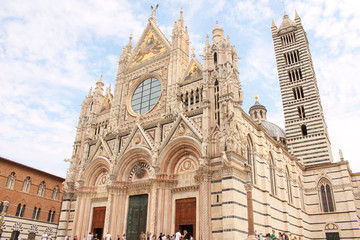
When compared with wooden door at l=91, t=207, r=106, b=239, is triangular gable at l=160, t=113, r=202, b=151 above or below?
above

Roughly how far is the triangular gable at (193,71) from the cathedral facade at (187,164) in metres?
0.10

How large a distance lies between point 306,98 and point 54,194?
29.8 m

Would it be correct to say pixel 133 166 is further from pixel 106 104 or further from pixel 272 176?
pixel 272 176

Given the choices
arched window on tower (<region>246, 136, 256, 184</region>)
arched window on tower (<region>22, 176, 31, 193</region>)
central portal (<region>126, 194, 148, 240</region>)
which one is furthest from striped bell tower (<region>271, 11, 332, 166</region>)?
arched window on tower (<region>22, 176, 31, 193</region>)

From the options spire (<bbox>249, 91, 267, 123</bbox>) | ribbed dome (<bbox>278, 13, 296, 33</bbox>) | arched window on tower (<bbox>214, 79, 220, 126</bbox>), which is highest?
ribbed dome (<bbox>278, 13, 296, 33</bbox>)

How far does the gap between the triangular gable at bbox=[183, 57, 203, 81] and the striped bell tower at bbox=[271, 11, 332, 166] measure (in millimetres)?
17141

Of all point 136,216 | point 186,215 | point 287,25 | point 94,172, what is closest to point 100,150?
point 94,172

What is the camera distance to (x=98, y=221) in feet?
72.5

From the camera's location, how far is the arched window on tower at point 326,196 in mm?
28094

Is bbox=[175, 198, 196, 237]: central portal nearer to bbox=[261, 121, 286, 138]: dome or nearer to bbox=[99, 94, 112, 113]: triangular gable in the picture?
bbox=[99, 94, 112, 113]: triangular gable

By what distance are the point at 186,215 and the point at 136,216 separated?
160 inches

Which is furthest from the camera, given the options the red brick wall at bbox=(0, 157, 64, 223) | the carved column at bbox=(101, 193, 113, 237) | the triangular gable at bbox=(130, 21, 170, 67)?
the triangular gable at bbox=(130, 21, 170, 67)

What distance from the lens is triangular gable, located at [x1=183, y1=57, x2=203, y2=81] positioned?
2189 cm

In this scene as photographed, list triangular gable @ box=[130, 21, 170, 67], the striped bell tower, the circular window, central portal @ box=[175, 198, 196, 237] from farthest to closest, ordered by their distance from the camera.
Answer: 1. the striped bell tower
2. triangular gable @ box=[130, 21, 170, 67]
3. the circular window
4. central portal @ box=[175, 198, 196, 237]
